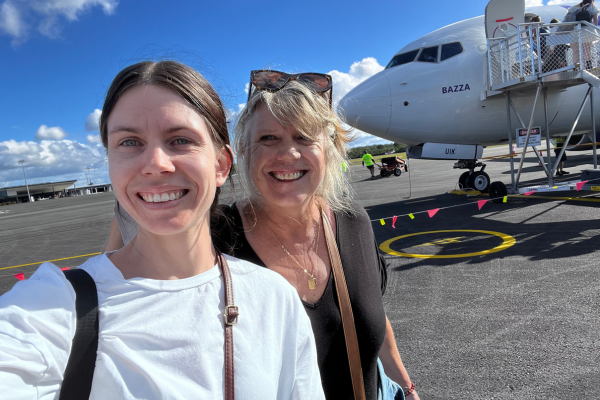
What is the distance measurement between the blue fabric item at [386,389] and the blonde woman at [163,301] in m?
0.71

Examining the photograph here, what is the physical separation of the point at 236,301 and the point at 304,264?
67cm

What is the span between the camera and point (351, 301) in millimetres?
1610

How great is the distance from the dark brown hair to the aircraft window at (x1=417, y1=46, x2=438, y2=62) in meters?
9.56

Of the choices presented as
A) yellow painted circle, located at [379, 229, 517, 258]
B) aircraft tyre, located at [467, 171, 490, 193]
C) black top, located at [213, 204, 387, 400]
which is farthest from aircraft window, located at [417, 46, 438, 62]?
black top, located at [213, 204, 387, 400]

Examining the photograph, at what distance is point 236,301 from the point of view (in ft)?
3.55

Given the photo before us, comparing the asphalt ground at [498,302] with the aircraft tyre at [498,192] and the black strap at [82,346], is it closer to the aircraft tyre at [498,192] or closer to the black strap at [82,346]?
the black strap at [82,346]

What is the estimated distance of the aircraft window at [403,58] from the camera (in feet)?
32.1

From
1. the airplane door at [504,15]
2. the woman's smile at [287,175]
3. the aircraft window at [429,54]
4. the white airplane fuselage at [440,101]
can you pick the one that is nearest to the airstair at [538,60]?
the airplane door at [504,15]

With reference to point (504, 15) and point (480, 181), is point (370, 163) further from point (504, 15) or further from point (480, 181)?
point (504, 15)

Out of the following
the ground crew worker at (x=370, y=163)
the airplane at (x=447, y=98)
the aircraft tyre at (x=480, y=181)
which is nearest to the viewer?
the airplane at (x=447, y=98)

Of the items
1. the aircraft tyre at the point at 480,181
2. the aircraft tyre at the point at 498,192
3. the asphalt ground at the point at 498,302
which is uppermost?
the aircraft tyre at the point at 480,181

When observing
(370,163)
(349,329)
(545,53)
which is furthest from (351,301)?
(370,163)

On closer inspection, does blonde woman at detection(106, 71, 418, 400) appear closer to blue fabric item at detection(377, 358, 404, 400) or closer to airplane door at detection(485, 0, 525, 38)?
blue fabric item at detection(377, 358, 404, 400)

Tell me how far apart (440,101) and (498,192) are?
309 cm
